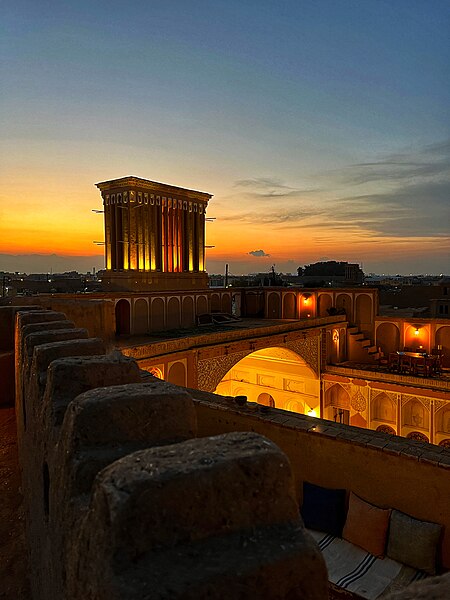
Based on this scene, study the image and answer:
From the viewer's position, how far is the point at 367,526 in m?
4.18

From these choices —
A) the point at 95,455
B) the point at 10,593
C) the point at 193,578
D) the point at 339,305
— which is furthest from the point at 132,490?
the point at 339,305

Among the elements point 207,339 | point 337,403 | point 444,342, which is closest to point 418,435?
point 337,403

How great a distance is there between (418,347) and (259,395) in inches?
250

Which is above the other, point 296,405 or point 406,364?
point 406,364

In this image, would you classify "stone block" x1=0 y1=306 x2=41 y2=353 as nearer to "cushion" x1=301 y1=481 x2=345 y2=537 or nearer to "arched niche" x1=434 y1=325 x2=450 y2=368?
"cushion" x1=301 y1=481 x2=345 y2=537

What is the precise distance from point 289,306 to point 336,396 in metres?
5.56

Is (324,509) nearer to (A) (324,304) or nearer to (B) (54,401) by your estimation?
(B) (54,401)

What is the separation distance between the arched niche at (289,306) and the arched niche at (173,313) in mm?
5528

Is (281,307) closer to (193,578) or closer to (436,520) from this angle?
(436,520)

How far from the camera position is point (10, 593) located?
2.49 metres

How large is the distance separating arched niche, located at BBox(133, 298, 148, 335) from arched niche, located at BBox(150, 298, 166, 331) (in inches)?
10.9

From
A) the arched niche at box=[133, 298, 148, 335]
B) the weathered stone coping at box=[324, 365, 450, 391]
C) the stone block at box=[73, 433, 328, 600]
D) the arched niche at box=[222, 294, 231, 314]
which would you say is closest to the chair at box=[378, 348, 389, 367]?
the weathered stone coping at box=[324, 365, 450, 391]

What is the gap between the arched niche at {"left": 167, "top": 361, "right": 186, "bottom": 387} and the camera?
1149 cm

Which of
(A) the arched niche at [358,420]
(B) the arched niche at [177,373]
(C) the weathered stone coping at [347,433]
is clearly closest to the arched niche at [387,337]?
(A) the arched niche at [358,420]
